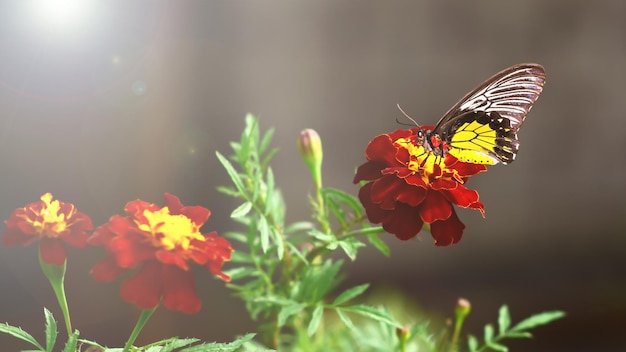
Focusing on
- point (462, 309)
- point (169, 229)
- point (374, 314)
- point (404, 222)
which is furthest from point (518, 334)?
point (169, 229)

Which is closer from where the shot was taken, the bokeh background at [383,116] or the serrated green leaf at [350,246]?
the serrated green leaf at [350,246]

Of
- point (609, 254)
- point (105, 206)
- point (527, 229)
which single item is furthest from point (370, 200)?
point (609, 254)

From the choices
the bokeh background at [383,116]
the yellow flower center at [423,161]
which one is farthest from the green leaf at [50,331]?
the bokeh background at [383,116]

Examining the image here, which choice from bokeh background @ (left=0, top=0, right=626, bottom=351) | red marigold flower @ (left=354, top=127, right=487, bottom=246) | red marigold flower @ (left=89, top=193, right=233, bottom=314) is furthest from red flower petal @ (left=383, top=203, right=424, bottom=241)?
bokeh background @ (left=0, top=0, right=626, bottom=351)

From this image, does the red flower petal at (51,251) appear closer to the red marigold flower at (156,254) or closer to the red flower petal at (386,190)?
the red marigold flower at (156,254)

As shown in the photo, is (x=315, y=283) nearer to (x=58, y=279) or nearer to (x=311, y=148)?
(x=311, y=148)

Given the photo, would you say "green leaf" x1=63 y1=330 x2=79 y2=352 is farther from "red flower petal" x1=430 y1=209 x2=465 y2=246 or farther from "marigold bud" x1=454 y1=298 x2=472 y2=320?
"marigold bud" x1=454 y1=298 x2=472 y2=320

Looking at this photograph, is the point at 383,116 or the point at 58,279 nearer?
the point at 58,279
